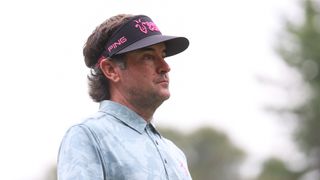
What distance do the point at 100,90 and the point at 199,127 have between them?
72.2m

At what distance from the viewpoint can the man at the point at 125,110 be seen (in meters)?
4.99

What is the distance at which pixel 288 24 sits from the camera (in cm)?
3981

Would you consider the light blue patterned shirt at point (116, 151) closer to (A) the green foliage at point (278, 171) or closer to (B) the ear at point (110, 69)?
(B) the ear at point (110, 69)

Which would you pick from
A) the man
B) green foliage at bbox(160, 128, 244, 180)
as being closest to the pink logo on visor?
the man

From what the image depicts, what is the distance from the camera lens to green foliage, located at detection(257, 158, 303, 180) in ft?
124

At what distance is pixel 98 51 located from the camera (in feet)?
18.9

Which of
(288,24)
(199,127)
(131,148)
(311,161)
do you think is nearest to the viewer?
(131,148)

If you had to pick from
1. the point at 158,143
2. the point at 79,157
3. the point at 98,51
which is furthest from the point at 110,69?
the point at 79,157

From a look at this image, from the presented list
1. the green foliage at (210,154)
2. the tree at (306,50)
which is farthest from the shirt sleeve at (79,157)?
the green foliage at (210,154)

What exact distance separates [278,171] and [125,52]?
33.7 metres

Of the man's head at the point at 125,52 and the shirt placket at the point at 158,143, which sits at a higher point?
the man's head at the point at 125,52

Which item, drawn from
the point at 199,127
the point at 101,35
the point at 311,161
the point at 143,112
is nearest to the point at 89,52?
the point at 101,35

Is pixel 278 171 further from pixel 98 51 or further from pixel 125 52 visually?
pixel 125 52

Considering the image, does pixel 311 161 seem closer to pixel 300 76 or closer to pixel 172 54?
pixel 300 76
